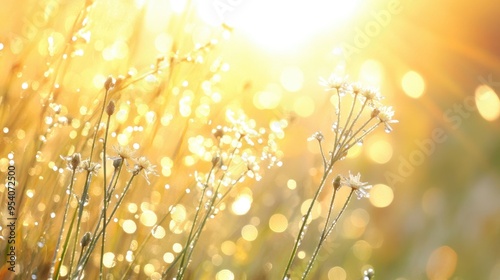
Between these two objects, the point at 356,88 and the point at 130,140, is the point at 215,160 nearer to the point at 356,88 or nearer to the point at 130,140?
the point at 356,88

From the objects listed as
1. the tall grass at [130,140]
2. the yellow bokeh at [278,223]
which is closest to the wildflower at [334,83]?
the tall grass at [130,140]

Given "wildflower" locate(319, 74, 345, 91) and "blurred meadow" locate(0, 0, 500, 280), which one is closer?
"wildflower" locate(319, 74, 345, 91)

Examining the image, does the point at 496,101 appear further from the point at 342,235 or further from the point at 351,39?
the point at 342,235

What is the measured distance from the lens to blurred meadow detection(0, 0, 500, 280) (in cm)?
109

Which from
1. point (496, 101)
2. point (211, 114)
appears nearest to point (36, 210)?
point (211, 114)

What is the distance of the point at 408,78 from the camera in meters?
2.67

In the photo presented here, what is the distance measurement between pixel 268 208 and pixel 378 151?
0.84 meters

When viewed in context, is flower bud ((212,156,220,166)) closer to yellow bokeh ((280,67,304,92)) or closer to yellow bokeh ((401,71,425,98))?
yellow bokeh ((280,67,304,92))

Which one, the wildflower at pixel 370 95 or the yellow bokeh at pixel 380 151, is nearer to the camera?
the wildflower at pixel 370 95

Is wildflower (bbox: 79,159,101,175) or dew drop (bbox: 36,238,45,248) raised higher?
wildflower (bbox: 79,159,101,175)

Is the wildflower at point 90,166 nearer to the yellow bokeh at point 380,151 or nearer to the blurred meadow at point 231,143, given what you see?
the blurred meadow at point 231,143

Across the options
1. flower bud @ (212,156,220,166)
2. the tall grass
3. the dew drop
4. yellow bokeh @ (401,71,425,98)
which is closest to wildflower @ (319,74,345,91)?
the tall grass

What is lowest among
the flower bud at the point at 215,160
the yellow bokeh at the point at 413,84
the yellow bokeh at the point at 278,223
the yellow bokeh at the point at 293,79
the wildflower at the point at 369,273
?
the wildflower at the point at 369,273

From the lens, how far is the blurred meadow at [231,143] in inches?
42.8
